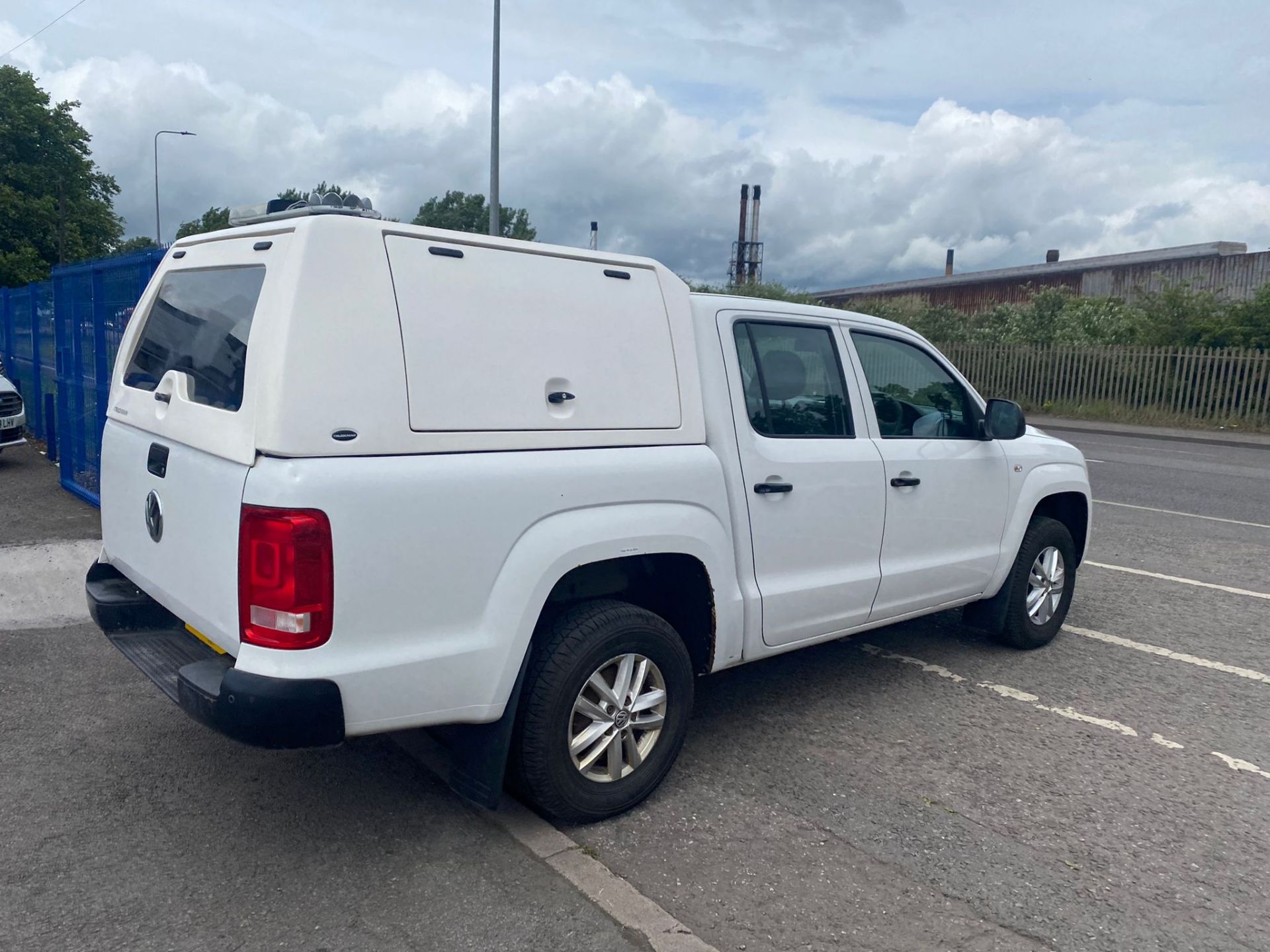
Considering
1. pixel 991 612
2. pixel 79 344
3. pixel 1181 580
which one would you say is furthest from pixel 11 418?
pixel 1181 580

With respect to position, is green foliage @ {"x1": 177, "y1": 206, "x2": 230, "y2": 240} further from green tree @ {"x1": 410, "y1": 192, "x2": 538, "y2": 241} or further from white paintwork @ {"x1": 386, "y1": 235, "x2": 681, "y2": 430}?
white paintwork @ {"x1": 386, "y1": 235, "x2": 681, "y2": 430}

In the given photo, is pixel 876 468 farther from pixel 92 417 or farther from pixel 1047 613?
pixel 92 417

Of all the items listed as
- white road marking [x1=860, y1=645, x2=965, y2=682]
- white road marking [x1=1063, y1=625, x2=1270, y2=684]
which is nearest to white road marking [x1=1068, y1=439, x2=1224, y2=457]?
white road marking [x1=1063, y1=625, x2=1270, y2=684]

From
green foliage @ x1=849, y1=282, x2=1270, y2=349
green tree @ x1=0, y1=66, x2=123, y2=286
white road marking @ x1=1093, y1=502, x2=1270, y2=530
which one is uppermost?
green tree @ x1=0, y1=66, x2=123, y2=286

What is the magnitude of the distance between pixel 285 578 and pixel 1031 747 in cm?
320

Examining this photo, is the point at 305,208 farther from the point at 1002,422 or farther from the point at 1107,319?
the point at 1107,319

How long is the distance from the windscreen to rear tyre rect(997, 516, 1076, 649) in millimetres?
4111

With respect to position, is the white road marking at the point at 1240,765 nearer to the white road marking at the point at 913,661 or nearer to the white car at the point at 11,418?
the white road marking at the point at 913,661

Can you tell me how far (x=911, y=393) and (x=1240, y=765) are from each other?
2.11 m

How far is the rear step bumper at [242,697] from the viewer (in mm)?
2889

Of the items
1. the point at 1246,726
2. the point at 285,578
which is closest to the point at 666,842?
the point at 285,578

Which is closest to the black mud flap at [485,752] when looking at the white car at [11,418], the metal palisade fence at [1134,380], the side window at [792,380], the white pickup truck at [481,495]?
the white pickup truck at [481,495]

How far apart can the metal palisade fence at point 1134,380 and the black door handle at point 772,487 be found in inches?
854

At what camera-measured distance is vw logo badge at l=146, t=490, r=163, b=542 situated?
3.52m
